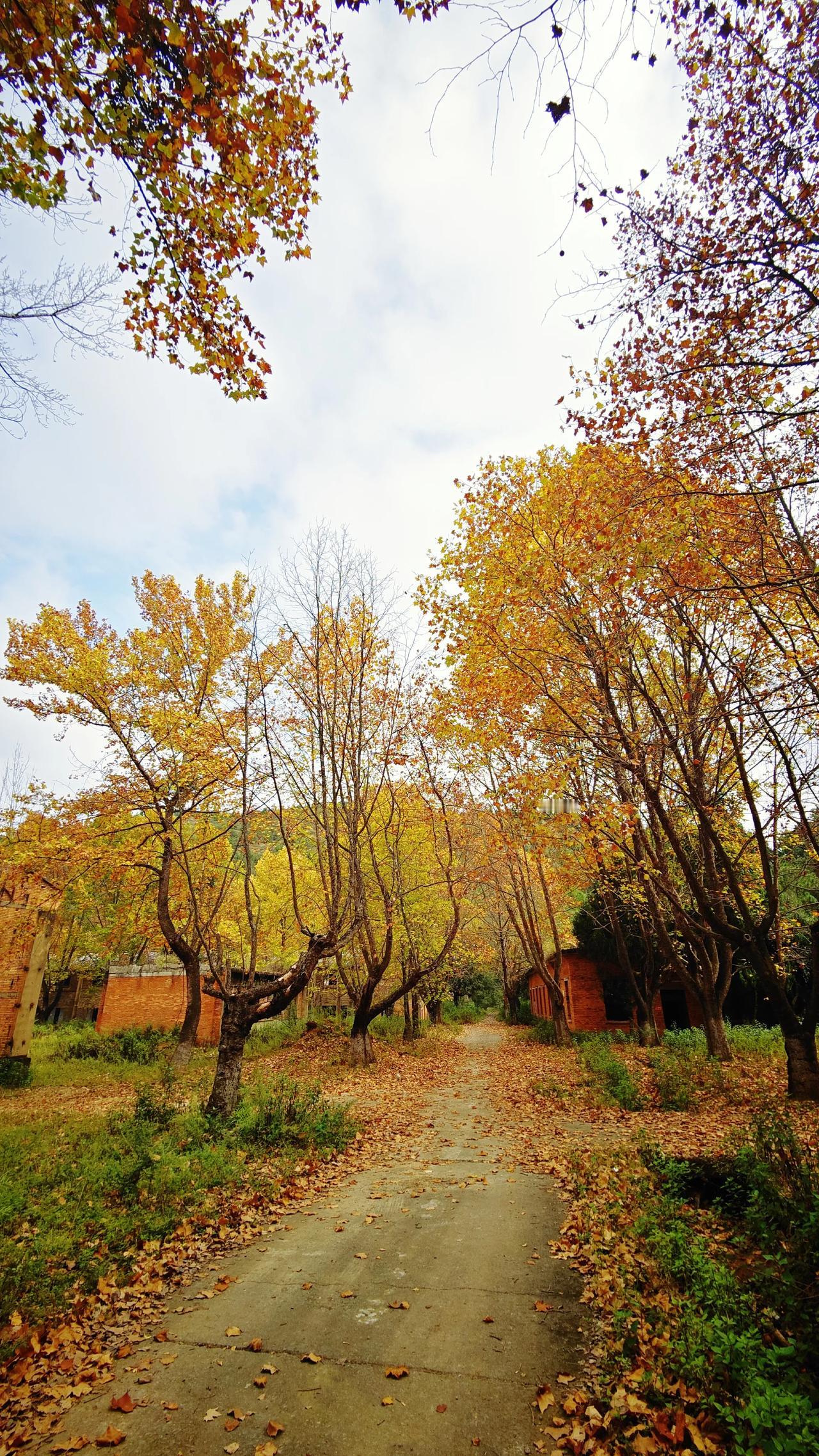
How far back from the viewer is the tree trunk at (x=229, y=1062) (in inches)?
381

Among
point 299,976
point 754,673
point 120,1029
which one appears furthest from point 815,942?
point 120,1029

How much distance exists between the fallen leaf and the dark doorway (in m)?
26.7

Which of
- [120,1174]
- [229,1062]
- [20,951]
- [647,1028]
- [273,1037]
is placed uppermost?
[20,951]

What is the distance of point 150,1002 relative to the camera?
2550cm

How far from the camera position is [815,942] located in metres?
10.4

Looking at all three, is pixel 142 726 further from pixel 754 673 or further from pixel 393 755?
pixel 754 673

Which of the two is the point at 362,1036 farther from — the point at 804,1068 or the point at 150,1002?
the point at 804,1068

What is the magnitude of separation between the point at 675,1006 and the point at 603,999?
335 centimetres

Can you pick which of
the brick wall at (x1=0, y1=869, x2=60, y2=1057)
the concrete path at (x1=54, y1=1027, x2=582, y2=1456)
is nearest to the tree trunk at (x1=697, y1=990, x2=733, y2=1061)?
the concrete path at (x1=54, y1=1027, x2=582, y2=1456)

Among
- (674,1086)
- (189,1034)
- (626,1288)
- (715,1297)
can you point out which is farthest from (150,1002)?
(715,1297)

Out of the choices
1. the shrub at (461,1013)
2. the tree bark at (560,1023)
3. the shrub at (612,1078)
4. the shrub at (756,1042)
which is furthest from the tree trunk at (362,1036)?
the shrub at (461,1013)

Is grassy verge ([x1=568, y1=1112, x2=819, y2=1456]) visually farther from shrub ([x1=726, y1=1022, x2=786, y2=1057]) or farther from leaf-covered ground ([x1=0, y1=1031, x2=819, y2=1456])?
shrub ([x1=726, y1=1022, x2=786, y2=1057])

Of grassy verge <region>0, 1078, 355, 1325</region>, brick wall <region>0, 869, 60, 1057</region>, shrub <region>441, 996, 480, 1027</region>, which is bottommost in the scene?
shrub <region>441, 996, 480, 1027</region>

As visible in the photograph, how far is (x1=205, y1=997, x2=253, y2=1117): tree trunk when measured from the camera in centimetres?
969
